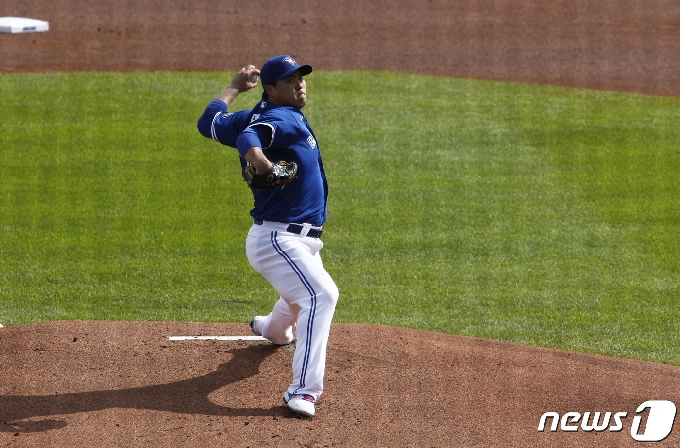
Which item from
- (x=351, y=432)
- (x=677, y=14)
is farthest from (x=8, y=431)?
(x=677, y=14)

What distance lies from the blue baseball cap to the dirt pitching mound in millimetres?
1828

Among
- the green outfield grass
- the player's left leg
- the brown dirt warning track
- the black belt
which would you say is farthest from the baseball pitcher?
the green outfield grass

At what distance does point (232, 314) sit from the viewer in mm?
8164

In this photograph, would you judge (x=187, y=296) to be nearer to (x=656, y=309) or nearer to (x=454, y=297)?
(x=454, y=297)

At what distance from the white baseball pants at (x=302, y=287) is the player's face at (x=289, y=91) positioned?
2.40 ft

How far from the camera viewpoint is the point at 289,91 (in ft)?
18.4

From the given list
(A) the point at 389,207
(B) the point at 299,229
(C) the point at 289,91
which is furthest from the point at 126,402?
(A) the point at 389,207

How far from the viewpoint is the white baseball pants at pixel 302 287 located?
5.32 meters

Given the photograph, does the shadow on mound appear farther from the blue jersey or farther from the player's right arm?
the player's right arm

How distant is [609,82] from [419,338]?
10.9 metres

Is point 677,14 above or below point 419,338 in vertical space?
above

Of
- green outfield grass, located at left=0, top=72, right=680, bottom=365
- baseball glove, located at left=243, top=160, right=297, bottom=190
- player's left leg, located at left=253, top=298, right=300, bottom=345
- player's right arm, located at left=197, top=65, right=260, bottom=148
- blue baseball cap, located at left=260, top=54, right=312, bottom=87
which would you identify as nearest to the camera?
baseball glove, located at left=243, top=160, right=297, bottom=190

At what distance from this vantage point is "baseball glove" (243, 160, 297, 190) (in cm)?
509

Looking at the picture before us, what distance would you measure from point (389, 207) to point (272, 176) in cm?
618
